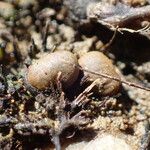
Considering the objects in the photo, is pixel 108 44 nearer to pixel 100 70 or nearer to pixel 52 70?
pixel 100 70

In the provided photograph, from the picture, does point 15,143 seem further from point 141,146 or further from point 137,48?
point 137,48

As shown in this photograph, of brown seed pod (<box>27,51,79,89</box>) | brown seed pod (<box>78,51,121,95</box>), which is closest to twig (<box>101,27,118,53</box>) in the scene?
brown seed pod (<box>78,51,121,95</box>)

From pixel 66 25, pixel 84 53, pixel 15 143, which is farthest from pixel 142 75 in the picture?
pixel 15 143

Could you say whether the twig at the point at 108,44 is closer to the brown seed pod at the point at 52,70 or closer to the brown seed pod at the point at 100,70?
the brown seed pod at the point at 100,70

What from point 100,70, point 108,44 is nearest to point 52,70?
point 100,70

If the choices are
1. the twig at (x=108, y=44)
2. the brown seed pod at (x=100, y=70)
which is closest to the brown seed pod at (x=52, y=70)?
the brown seed pod at (x=100, y=70)

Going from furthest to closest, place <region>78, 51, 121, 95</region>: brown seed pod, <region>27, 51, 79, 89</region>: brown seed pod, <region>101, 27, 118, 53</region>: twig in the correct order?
<region>101, 27, 118, 53</region>: twig, <region>78, 51, 121, 95</region>: brown seed pod, <region>27, 51, 79, 89</region>: brown seed pod

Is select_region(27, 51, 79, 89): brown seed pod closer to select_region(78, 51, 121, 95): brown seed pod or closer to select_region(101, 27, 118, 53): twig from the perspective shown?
select_region(78, 51, 121, 95): brown seed pod
